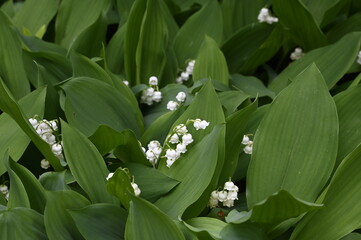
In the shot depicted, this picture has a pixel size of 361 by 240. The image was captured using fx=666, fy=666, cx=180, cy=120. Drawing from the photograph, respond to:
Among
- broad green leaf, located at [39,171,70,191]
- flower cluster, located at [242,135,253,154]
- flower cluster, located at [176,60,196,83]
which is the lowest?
flower cluster, located at [176,60,196,83]

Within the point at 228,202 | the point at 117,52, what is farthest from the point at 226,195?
the point at 117,52

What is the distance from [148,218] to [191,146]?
1.24 ft

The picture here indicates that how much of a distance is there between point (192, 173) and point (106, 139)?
0.27m

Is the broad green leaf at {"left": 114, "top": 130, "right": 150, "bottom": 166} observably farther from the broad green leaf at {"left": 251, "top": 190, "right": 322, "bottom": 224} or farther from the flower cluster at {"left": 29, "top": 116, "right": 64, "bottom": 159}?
the broad green leaf at {"left": 251, "top": 190, "right": 322, "bottom": 224}

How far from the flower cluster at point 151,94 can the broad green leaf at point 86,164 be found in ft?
1.56

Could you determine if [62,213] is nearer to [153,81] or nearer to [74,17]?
[153,81]

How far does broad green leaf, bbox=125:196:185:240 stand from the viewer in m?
1.46

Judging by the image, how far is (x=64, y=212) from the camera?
5.30ft

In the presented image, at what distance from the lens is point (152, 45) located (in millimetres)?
2271

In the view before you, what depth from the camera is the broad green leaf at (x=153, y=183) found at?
1723 mm

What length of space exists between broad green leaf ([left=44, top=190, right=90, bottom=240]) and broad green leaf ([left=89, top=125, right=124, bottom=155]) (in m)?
0.20

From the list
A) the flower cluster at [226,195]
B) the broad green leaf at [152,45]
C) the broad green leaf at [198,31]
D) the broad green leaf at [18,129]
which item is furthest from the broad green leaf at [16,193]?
the broad green leaf at [198,31]

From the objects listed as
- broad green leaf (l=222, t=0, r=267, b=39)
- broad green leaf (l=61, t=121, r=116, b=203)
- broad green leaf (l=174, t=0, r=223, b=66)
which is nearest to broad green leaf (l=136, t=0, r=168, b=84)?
broad green leaf (l=174, t=0, r=223, b=66)

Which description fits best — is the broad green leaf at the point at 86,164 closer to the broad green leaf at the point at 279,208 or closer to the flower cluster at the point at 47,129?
the flower cluster at the point at 47,129
